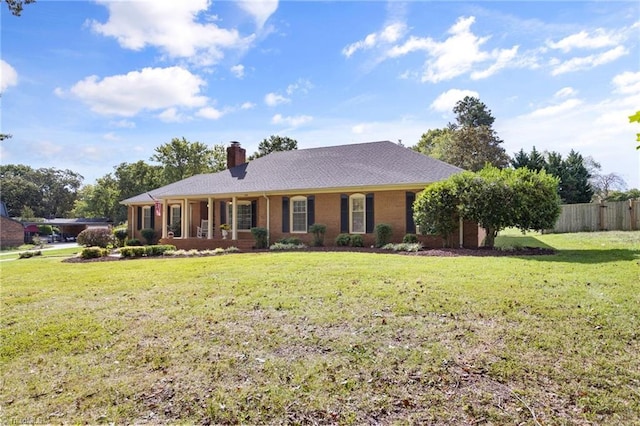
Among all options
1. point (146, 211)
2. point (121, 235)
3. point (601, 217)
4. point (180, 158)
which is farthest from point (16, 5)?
point (180, 158)

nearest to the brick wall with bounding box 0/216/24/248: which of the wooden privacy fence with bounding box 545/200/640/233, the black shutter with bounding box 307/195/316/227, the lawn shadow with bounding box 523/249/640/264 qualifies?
the black shutter with bounding box 307/195/316/227

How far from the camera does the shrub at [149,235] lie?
23219mm

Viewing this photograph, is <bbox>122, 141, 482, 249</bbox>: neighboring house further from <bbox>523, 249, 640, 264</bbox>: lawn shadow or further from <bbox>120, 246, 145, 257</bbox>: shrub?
<bbox>523, 249, 640, 264</bbox>: lawn shadow

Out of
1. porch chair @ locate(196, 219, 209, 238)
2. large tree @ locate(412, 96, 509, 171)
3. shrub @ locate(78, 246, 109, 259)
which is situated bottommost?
shrub @ locate(78, 246, 109, 259)

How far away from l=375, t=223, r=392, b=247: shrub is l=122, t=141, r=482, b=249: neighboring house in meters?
0.56

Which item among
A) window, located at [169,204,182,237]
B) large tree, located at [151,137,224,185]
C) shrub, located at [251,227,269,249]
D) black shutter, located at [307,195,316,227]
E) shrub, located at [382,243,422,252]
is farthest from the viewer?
large tree, located at [151,137,224,185]

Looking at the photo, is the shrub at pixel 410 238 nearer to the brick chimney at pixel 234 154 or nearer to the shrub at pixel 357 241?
the shrub at pixel 357 241

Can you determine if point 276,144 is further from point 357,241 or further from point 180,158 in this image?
point 357,241

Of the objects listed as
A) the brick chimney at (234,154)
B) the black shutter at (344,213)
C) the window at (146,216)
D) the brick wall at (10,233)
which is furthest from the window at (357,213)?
the brick wall at (10,233)

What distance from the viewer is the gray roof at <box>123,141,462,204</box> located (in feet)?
53.6

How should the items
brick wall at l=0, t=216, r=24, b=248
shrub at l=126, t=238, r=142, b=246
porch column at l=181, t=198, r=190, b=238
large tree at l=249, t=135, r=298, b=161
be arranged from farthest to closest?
large tree at l=249, t=135, r=298, b=161 → brick wall at l=0, t=216, r=24, b=248 → shrub at l=126, t=238, r=142, b=246 → porch column at l=181, t=198, r=190, b=238

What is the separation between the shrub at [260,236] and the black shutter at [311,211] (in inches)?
86.9

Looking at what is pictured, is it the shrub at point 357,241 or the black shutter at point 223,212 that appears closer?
the shrub at point 357,241

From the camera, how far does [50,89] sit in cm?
1186
